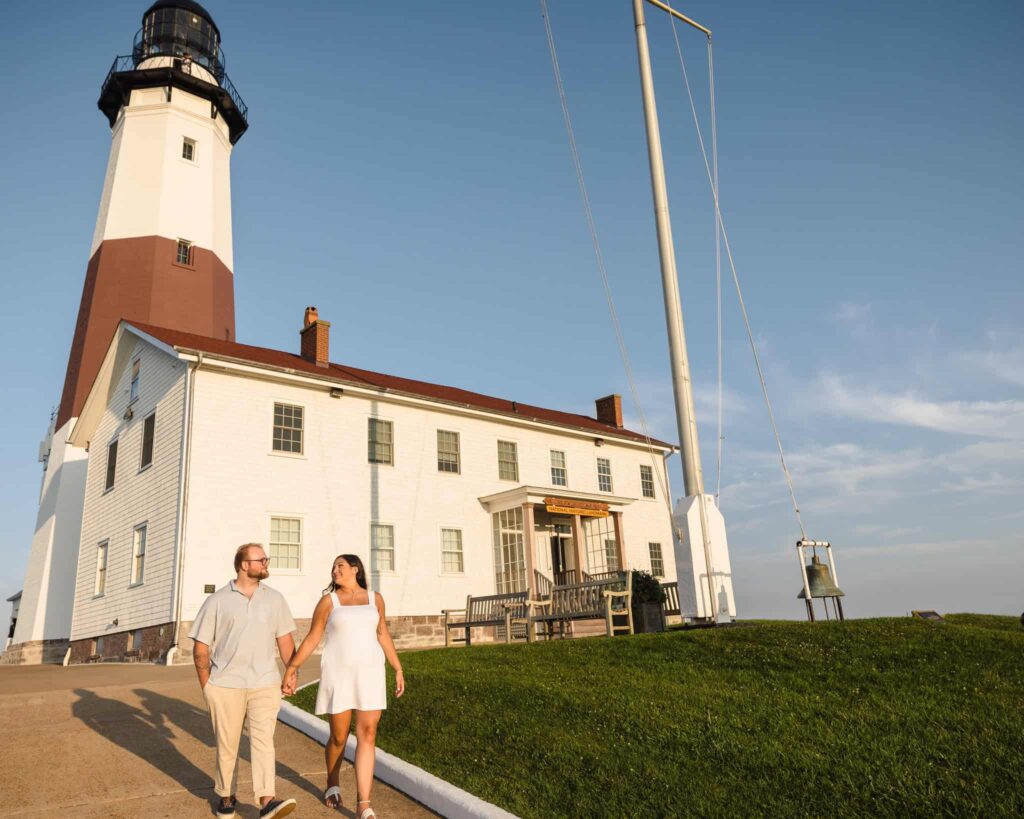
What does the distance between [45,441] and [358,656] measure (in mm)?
27934

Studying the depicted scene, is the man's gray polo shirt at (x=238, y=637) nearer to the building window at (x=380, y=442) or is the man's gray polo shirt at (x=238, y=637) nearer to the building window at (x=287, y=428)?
the building window at (x=287, y=428)

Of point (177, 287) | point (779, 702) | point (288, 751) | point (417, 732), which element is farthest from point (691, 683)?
point (177, 287)

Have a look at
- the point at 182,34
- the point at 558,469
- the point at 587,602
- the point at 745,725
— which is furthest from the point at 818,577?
the point at 182,34

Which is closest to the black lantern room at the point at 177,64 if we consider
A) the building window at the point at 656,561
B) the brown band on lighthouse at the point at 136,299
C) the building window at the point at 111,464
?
the brown band on lighthouse at the point at 136,299

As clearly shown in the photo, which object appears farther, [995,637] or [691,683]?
[995,637]

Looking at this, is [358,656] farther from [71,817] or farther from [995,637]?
[995,637]

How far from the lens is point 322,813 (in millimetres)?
5641

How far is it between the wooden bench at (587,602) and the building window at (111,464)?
13.6m

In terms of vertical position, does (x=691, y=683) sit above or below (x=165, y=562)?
below

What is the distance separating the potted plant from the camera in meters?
16.4

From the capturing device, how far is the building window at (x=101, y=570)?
71.5 ft

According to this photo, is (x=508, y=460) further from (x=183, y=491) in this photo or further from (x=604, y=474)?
(x=183, y=491)

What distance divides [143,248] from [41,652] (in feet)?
43.4

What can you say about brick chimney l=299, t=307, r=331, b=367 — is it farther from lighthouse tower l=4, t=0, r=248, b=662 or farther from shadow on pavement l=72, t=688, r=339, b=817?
shadow on pavement l=72, t=688, r=339, b=817
